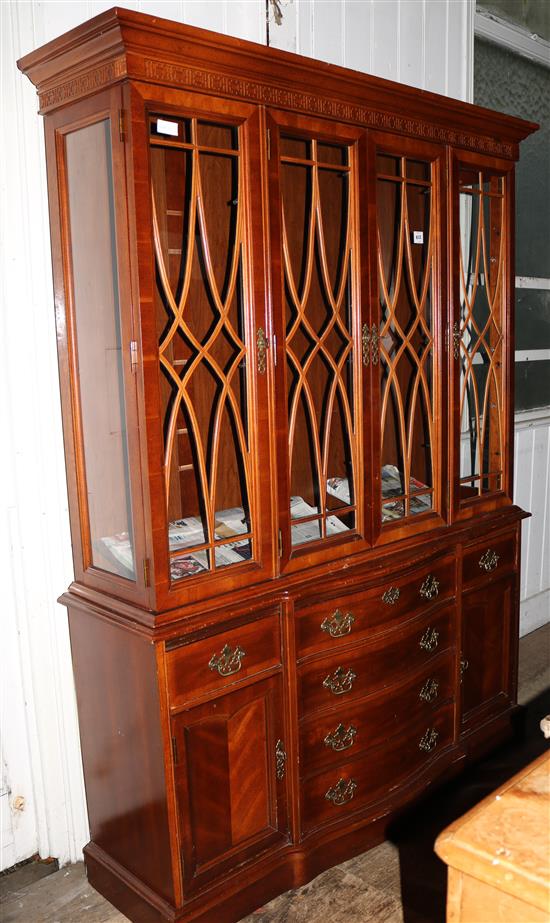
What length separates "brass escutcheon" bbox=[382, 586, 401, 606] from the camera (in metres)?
2.23

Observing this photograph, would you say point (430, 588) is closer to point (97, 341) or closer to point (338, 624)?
point (338, 624)

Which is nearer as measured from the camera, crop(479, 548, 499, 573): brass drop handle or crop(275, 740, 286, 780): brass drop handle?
crop(275, 740, 286, 780): brass drop handle

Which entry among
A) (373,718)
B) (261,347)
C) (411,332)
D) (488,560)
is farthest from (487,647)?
(261,347)

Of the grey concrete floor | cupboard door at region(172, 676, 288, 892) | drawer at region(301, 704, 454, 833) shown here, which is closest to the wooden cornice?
cupboard door at region(172, 676, 288, 892)

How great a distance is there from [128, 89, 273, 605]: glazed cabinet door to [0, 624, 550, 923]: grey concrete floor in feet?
3.00

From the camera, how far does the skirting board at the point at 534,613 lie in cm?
382

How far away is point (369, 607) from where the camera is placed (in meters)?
2.20

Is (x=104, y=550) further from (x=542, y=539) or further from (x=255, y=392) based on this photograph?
(x=542, y=539)

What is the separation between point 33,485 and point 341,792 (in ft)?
3.95

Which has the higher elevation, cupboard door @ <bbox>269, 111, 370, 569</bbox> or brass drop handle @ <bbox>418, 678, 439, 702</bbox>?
cupboard door @ <bbox>269, 111, 370, 569</bbox>

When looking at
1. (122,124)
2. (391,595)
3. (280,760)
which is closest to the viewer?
(122,124)

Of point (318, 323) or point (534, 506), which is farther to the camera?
point (534, 506)

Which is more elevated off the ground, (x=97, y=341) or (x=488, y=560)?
(x=97, y=341)

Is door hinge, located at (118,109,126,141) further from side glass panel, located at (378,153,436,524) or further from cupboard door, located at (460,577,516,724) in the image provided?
cupboard door, located at (460,577,516,724)
